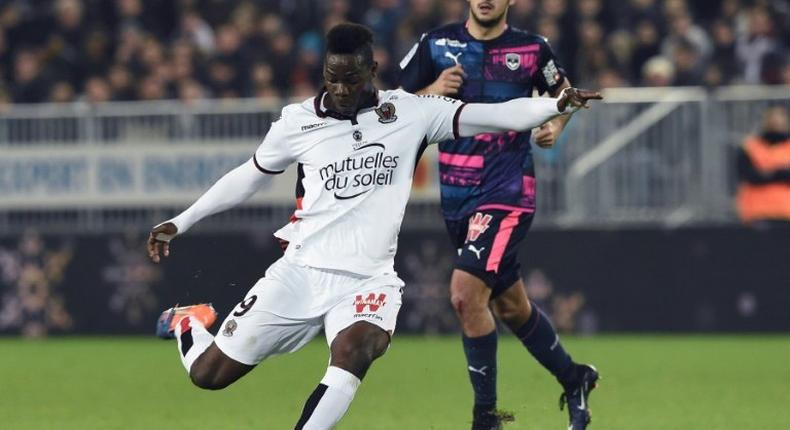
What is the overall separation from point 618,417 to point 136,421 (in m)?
2.79

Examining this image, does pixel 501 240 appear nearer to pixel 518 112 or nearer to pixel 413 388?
pixel 518 112

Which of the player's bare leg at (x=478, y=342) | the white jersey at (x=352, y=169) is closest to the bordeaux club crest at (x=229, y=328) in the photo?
the white jersey at (x=352, y=169)

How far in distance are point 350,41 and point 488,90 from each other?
5.68ft

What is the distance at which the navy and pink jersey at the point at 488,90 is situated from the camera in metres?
9.08

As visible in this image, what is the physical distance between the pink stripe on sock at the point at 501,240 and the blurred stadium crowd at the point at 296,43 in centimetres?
779

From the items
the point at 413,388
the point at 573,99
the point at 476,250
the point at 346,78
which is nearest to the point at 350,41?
the point at 346,78

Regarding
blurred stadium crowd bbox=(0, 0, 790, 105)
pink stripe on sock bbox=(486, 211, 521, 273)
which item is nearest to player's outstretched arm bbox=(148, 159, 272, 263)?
pink stripe on sock bbox=(486, 211, 521, 273)

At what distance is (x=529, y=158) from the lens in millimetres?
9211

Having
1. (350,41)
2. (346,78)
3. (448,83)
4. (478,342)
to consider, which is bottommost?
(478,342)

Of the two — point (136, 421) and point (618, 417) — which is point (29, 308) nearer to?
point (136, 421)

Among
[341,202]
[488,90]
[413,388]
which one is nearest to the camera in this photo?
[341,202]

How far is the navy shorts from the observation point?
893 centimetres

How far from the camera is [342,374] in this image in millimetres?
7273

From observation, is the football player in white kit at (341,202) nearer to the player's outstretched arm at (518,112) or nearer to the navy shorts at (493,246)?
the player's outstretched arm at (518,112)
